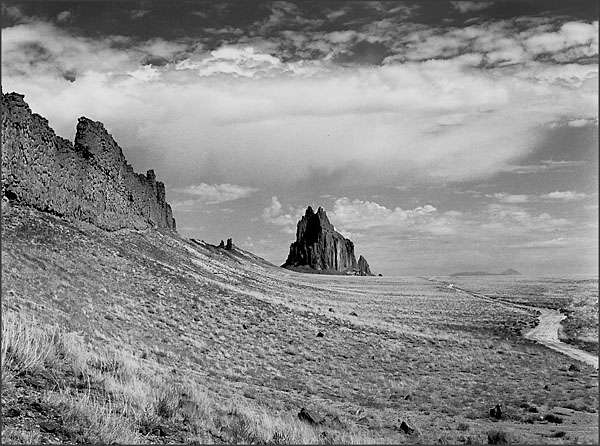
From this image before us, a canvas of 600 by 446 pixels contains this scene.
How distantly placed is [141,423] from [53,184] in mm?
27427

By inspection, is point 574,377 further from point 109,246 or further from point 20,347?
point 109,246

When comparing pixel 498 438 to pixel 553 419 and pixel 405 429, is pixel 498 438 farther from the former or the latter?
pixel 553 419

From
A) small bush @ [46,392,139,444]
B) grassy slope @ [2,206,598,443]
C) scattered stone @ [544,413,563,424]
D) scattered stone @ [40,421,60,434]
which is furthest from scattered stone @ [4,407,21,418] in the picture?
scattered stone @ [544,413,563,424]

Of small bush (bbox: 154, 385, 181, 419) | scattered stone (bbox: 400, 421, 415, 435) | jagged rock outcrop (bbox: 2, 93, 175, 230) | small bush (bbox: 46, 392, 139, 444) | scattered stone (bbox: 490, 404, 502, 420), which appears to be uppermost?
jagged rock outcrop (bbox: 2, 93, 175, 230)

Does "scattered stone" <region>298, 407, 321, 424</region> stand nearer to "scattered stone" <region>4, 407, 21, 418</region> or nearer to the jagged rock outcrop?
"scattered stone" <region>4, 407, 21, 418</region>

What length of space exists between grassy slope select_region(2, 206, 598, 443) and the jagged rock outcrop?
1.61 metres

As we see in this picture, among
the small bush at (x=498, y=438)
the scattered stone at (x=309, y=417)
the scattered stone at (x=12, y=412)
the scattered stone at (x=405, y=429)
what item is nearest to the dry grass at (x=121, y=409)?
the scattered stone at (x=12, y=412)

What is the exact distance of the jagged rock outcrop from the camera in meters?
29.4

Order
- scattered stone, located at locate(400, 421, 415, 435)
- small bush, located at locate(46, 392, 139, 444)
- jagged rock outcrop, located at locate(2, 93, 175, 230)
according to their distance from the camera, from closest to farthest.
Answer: small bush, located at locate(46, 392, 139, 444), scattered stone, located at locate(400, 421, 415, 435), jagged rock outcrop, located at locate(2, 93, 175, 230)

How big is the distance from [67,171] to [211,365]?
20.2m

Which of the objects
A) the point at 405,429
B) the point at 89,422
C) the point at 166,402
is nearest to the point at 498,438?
the point at 405,429

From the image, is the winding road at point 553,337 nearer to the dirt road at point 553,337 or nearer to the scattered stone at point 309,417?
the dirt road at point 553,337

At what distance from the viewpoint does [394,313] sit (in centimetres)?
6125

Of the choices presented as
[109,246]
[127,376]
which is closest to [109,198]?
[109,246]
